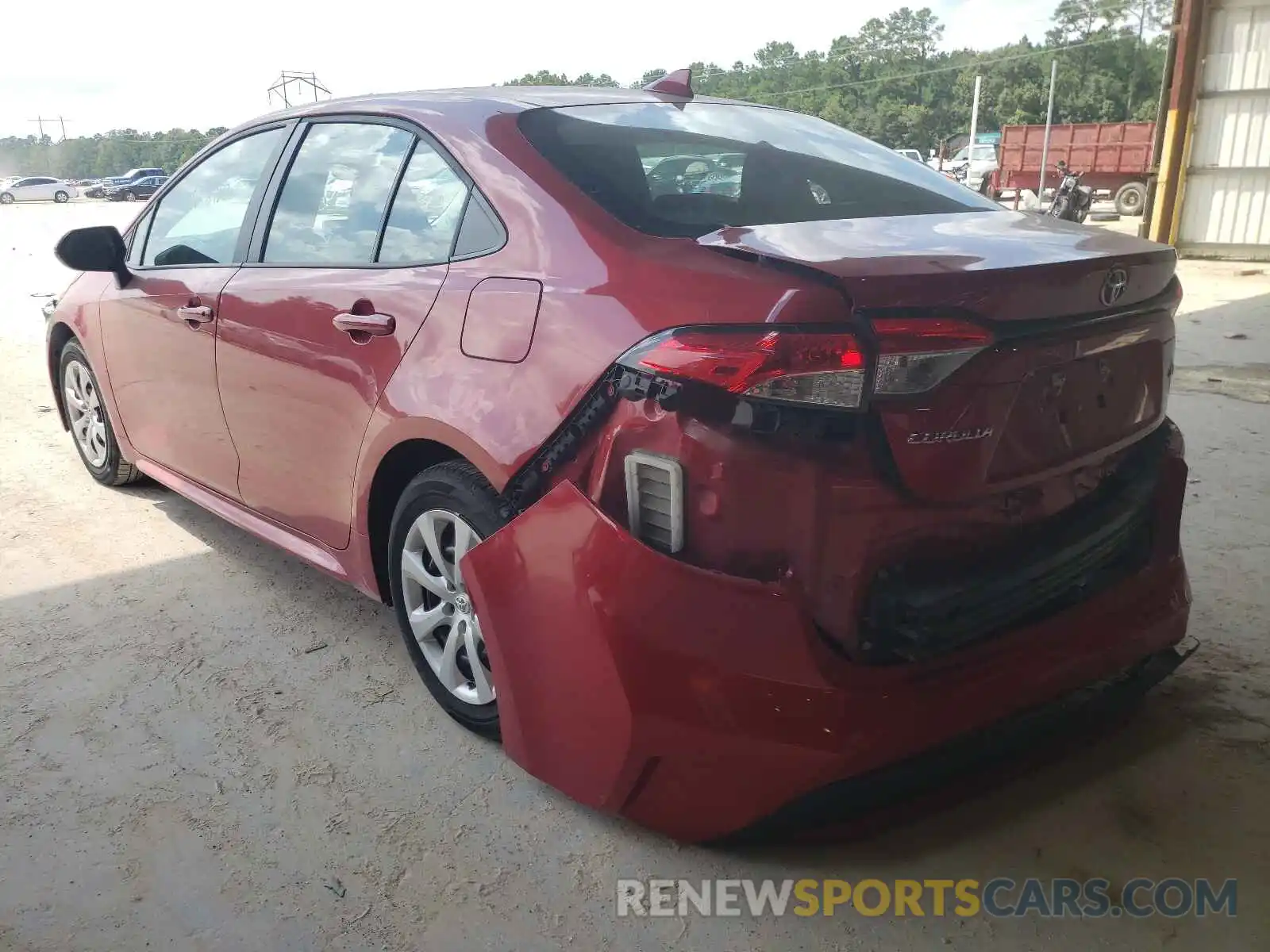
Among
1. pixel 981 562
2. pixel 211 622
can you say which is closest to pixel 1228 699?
pixel 981 562

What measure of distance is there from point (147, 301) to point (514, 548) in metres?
2.23

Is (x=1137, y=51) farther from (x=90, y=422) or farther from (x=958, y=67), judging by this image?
(x=90, y=422)

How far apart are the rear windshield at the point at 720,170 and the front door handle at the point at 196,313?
1.35 m

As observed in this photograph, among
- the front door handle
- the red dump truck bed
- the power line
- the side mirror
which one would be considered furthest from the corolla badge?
the power line

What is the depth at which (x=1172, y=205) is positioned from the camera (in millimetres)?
13141

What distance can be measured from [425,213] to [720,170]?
721mm

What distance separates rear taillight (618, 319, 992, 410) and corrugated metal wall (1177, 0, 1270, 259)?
13.9 m

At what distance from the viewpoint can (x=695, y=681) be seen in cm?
175

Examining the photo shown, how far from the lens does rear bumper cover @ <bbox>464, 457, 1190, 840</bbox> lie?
1729 mm

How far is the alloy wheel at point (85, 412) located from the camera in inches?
169

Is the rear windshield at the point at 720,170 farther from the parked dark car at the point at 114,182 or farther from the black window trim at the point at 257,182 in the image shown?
the parked dark car at the point at 114,182

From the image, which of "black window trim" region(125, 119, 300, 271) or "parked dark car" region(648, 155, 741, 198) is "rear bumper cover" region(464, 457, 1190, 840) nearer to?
"parked dark car" region(648, 155, 741, 198)

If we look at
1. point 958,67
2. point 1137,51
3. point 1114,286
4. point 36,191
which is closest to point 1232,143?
point 1114,286

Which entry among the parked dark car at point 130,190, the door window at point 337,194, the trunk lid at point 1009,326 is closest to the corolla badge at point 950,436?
the trunk lid at point 1009,326
